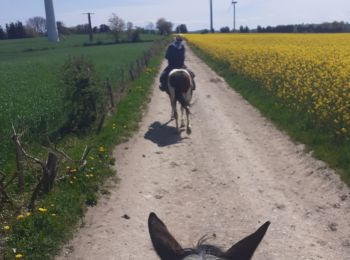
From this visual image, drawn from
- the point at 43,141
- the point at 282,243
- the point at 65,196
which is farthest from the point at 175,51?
the point at 282,243

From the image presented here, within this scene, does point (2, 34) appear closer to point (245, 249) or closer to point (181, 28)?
point (181, 28)

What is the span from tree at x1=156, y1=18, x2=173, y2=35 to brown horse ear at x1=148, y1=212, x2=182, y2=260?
102 metres

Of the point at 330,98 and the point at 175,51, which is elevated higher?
the point at 175,51

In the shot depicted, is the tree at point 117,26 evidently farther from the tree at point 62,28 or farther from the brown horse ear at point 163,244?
the brown horse ear at point 163,244

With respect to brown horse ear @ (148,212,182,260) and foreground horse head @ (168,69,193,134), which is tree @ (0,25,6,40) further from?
brown horse ear @ (148,212,182,260)

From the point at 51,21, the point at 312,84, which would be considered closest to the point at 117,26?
the point at 51,21

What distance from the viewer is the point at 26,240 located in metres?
5.90

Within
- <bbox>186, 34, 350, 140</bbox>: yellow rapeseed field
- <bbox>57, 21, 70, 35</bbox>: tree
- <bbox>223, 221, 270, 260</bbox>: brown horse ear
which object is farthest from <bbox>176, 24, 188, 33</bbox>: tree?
<bbox>223, 221, 270, 260</bbox>: brown horse ear

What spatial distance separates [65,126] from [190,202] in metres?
5.65

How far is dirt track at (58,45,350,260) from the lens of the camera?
6047 millimetres

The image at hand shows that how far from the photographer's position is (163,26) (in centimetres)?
10481

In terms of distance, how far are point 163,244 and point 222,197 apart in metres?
5.00

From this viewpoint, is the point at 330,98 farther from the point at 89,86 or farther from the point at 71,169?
the point at 71,169

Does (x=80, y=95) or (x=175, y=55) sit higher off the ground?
(x=175, y=55)
